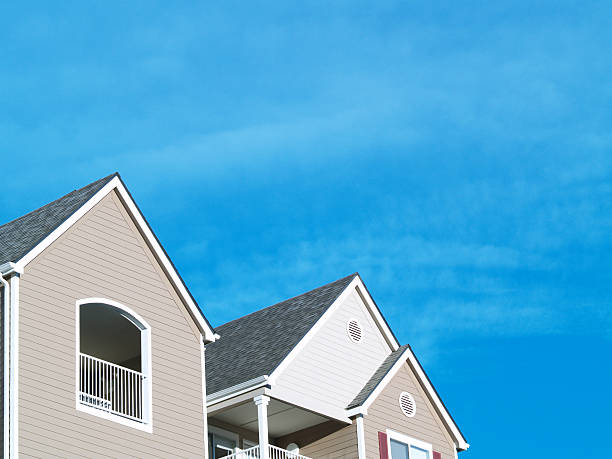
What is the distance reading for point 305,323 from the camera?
32812 mm

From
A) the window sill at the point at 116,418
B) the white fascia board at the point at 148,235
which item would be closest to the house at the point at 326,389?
the white fascia board at the point at 148,235

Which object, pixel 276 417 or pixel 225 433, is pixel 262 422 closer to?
pixel 276 417

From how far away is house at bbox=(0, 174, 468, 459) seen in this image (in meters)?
24.0

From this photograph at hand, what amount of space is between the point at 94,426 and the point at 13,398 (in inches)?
86.2

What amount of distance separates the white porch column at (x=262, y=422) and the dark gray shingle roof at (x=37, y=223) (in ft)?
23.1

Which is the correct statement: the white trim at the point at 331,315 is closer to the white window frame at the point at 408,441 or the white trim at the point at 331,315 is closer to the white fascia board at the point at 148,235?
the white window frame at the point at 408,441

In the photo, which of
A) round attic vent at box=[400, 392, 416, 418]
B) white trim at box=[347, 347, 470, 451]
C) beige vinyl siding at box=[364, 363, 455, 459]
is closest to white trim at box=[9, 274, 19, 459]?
beige vinyl siding at box=[364, 363, 455, 459]

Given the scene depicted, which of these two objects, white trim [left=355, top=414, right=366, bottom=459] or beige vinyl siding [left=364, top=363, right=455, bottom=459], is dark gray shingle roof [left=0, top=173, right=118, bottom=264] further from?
beige vinyl siding [left=364, top=363, right=455, bottom=459]

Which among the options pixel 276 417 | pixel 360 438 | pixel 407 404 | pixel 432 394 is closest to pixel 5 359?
pixel 276 417

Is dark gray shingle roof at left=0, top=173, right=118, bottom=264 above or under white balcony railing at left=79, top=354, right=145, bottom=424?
above

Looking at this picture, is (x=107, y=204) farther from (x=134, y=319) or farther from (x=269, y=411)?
(x=269, y=411)

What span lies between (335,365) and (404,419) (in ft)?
8.84

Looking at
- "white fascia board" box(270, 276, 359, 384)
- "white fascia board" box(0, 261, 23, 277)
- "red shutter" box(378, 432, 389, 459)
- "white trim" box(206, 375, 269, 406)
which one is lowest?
"red shutter" box(378, 432, 389, 459)

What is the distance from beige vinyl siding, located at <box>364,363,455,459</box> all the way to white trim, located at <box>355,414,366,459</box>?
17 cm
